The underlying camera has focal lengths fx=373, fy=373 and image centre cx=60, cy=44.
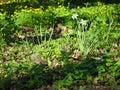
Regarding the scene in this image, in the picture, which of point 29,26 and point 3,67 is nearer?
point 3,67

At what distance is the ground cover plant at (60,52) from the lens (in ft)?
17.0

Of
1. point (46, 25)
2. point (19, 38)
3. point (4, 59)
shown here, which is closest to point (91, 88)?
point (4, 59)

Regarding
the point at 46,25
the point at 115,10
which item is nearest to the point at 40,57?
the point at 46,25

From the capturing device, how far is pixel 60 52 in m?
6.50

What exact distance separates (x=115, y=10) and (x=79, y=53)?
363 centimetres

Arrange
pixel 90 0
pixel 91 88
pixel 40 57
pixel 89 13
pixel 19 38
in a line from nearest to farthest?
1. pixel 91 88
2. pixel 40 57
3. pixel 19 38
4. pixel 89 13
5. pixel 90 0

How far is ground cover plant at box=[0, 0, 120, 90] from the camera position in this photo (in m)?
5.19

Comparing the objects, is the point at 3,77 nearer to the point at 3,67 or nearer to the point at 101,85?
the point at 3,67

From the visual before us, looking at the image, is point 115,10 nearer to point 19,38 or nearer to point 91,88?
point 19,38

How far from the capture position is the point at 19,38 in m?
7.77

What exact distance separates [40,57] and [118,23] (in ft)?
9.64

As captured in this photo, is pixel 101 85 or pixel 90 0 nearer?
pixel 101 85

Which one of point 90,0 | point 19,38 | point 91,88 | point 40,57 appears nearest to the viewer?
point 91,88

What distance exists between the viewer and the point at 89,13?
9.36 m
